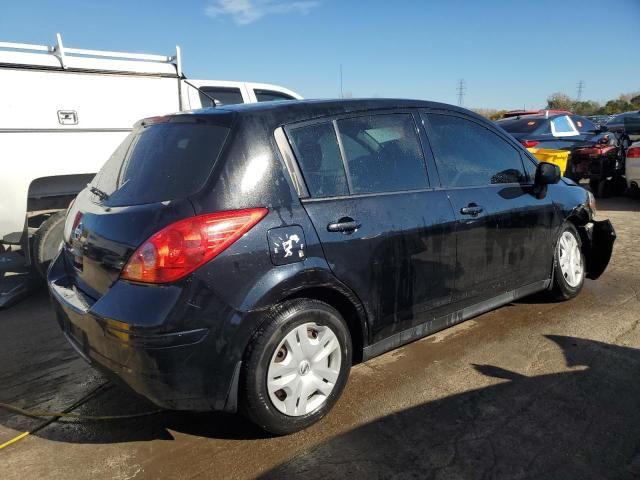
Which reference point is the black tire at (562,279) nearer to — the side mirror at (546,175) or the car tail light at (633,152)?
the side mirror at (546,175)

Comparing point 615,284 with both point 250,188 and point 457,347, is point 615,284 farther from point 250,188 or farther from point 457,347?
point 250,188

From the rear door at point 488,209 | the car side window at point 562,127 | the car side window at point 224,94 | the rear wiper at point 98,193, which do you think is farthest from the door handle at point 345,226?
the car side window at point 562,127

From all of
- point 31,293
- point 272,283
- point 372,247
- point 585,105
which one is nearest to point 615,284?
point 372,247

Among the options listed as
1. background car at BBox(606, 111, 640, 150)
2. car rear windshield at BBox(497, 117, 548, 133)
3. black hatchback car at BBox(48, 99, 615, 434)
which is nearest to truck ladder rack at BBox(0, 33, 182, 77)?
black hatchback car at BBox(48, 99, 615, 434)

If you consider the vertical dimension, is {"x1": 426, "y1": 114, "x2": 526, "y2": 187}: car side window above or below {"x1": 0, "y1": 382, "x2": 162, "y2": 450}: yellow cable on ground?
above

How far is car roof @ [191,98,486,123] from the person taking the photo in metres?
2.90

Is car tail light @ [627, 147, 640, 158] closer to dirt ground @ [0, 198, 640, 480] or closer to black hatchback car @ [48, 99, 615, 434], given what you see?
dirt ground @ [0, 198, 640, 480]

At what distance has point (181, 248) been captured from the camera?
2.46m

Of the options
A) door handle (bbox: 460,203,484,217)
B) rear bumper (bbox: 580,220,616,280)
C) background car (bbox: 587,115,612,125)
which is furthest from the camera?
background car (bbox: 587,115,612,125)

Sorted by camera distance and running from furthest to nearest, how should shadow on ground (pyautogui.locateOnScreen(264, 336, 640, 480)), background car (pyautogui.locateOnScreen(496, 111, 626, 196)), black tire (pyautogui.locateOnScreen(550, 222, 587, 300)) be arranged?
background car (pyautogui.locateOnScreen(496, 111, 626, 196)), black tire (pyautogui.locateOnScreen(550, 222, 587, 300)), shadow on ground (pyautogui.locateOnScreen(264, 336, 640, 480))

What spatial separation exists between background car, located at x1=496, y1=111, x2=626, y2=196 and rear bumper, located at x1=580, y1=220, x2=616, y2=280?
5.81 m

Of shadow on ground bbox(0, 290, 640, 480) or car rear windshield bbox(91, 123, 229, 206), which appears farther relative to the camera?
car rear windshield bbox(91, 123, 229, 206)

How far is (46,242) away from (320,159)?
3.65 metres

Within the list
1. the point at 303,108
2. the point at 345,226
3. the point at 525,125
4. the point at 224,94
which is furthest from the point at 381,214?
the point at 525,125
